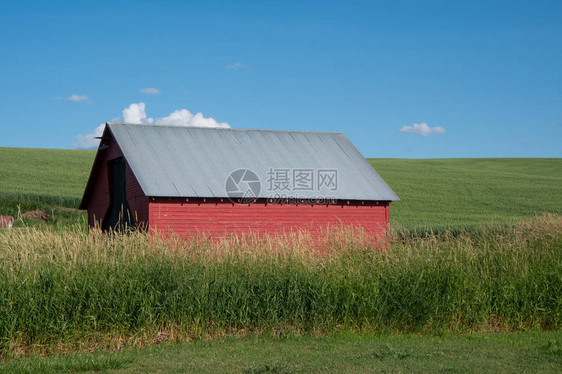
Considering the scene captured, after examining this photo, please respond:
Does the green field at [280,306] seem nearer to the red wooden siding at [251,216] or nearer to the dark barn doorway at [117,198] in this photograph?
the red wooden siding at [251,216]

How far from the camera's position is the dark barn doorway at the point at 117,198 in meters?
21.6

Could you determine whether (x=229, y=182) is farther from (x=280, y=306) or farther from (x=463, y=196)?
(x=463, y=196)

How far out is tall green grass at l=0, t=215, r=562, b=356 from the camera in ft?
29.6

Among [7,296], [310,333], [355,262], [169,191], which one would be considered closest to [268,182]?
[169,191]

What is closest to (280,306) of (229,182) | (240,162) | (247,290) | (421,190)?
(247,290)

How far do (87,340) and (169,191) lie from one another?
10.4 meters

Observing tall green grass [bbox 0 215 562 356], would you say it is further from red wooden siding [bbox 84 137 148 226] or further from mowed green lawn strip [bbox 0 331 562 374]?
red wooden siding [bbox 84 137 148 226]

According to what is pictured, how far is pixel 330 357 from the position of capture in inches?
323

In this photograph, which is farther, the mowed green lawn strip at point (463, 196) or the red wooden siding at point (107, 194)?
the mowed green lawn strip at point (463, 196)

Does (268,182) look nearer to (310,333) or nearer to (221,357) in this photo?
(310,333)

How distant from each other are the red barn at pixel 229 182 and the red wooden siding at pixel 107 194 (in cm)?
4

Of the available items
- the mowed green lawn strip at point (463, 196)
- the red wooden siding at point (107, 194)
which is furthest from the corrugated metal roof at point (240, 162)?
the mowed green lawn strip at point (463, 196)

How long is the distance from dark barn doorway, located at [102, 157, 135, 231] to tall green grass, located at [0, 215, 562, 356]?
9938 millimetres

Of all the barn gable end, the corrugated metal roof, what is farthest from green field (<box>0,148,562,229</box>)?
the corrugated metal roof
